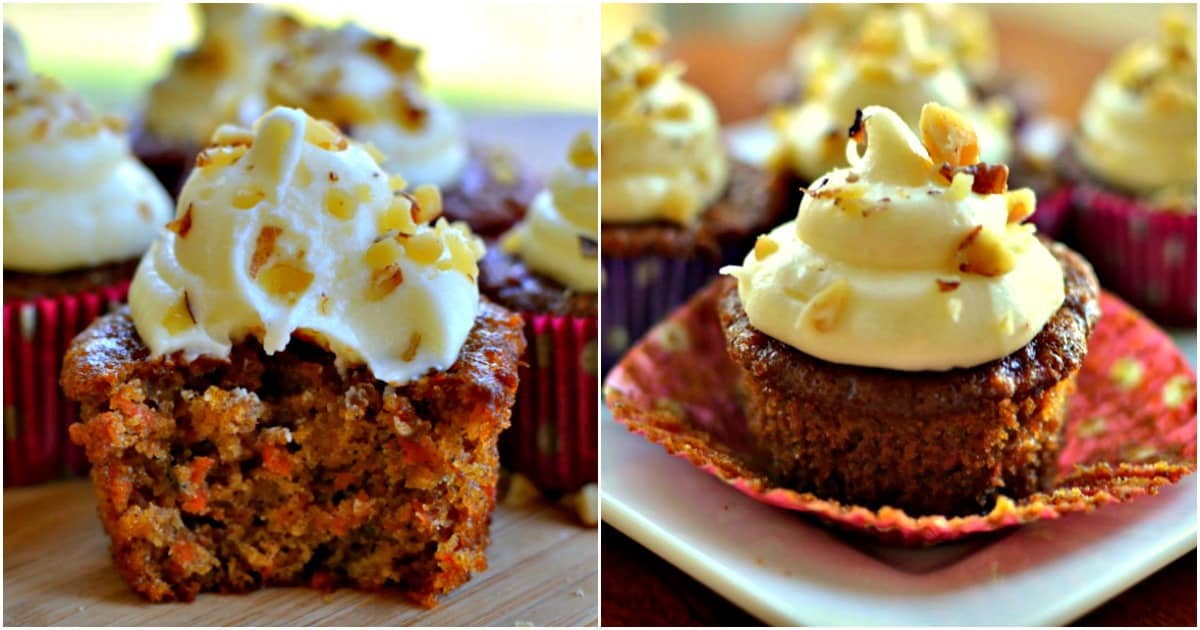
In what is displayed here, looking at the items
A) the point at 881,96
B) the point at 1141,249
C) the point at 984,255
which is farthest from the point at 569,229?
the point at 1141,249

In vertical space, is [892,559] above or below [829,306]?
below

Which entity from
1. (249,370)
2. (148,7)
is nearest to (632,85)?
(249,370)

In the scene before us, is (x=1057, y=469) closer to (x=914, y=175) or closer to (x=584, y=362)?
(x=914, y=175)

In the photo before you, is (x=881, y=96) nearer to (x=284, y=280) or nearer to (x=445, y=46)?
(x=284, y=280)

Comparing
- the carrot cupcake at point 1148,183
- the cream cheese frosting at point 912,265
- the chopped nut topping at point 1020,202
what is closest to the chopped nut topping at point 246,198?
the cream cheese frosting at point 912,265

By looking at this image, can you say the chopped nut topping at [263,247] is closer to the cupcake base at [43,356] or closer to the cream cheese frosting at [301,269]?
the cream cheese frosting at [301,269]

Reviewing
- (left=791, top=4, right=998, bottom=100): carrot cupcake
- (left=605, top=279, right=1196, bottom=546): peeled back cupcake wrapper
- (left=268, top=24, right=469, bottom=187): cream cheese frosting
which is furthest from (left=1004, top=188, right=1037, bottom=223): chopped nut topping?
(left=791, top=4, right=998, bottom=100): carrot cupcake
